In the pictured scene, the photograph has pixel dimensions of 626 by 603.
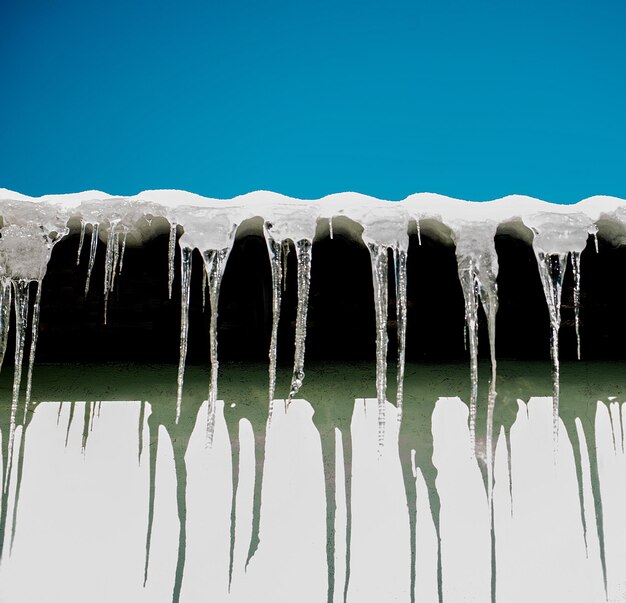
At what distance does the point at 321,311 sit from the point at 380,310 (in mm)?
→ 334

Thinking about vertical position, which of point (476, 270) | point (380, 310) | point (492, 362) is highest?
point (476, 270)

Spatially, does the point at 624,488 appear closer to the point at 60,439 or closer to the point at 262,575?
the point at 262,575

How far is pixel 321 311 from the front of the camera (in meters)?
2.36

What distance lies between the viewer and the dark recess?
7.38 ft

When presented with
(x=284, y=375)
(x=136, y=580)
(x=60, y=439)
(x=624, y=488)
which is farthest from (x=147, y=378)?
(x=624, y=488)

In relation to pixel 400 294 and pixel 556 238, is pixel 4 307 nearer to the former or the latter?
pixel 400 294

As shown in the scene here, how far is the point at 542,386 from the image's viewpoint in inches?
97.5

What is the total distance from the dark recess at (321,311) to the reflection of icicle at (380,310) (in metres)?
0.11

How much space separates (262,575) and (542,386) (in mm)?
1383

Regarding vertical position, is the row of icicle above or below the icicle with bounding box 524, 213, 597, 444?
below

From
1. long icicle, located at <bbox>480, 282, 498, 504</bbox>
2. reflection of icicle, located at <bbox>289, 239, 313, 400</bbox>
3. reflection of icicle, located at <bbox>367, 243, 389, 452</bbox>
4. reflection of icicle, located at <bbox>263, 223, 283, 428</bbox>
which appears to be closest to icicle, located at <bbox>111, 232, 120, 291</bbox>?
reflection of icicle, located at <bbox>263, 223, 283, 428</bbox>

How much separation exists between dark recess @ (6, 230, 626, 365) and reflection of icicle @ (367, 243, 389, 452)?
0.37 feet


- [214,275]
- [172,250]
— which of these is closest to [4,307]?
[172,250]

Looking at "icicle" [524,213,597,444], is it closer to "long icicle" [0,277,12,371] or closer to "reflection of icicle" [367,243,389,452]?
"reflection of icicle" [367,243,389,452]
